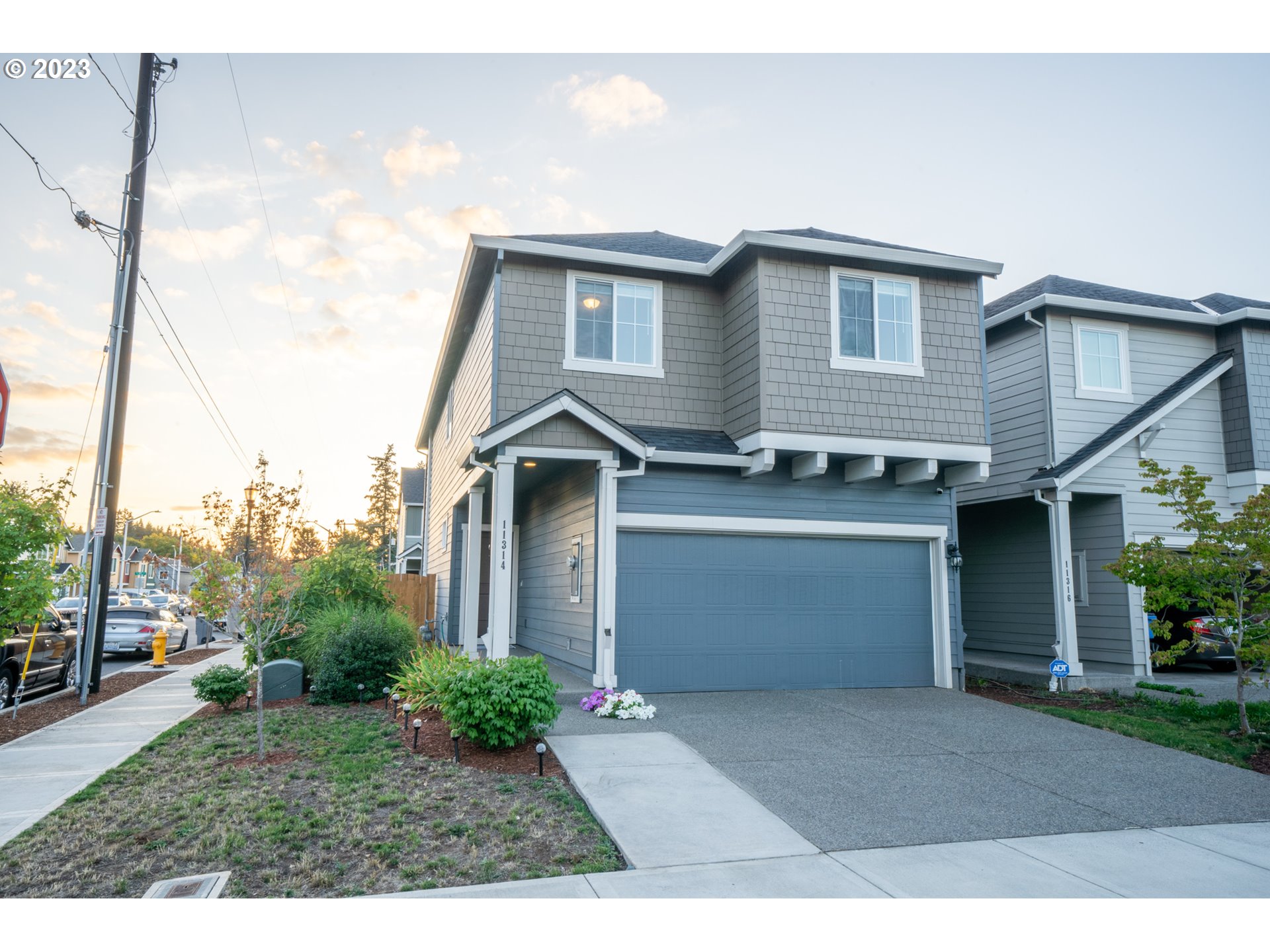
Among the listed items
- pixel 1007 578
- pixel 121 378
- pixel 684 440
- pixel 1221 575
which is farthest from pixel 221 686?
pixel 1007 578

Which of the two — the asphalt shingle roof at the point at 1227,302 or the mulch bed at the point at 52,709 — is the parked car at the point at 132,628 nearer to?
the mulch bed at the point at 52,709

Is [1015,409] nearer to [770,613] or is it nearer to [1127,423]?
[1127,423]

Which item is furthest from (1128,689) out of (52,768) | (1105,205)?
(52,768)

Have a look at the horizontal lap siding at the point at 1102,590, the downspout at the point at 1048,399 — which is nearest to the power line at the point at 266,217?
the downspout at the point at 1048,399

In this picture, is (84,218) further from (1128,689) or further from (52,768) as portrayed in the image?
(1128,689)

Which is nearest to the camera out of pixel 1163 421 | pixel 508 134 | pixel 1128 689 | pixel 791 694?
pixel 791 694

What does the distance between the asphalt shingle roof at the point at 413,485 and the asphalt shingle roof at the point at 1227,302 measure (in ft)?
79.4

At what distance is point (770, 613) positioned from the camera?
1109 centimetres

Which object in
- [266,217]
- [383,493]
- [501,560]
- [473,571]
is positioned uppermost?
[266,217]

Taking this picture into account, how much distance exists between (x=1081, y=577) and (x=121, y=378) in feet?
51.0

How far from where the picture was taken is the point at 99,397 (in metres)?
13.6

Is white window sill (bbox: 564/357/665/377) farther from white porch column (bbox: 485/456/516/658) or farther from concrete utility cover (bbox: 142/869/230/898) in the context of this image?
concrete utility cover (bbox: 142/869/230/898)

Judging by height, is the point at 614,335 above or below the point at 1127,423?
above
